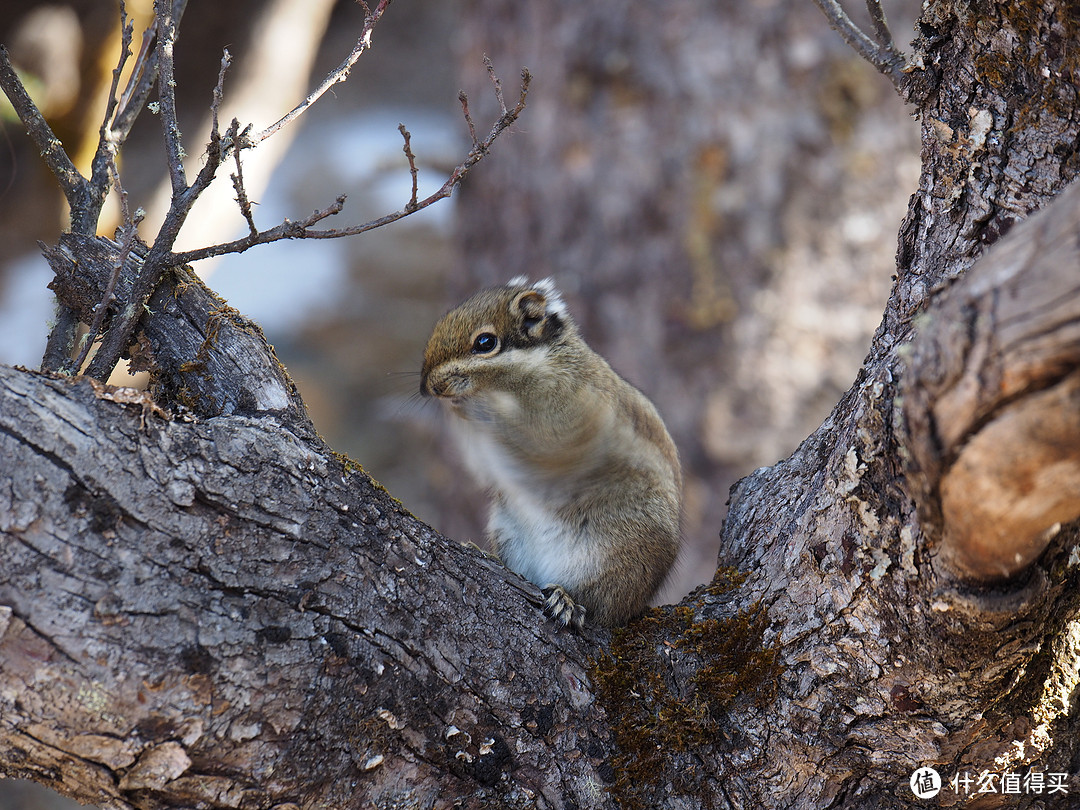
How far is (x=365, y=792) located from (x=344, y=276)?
8.88 meters

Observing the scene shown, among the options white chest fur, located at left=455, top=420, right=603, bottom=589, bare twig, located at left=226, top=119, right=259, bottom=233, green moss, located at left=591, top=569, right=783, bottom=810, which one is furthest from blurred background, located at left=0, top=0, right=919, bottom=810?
bare twig, located at left=226, top=119, right=259, bottom=233

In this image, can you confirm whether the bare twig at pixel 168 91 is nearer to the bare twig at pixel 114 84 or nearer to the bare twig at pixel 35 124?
the bare twig at pixel 114 84

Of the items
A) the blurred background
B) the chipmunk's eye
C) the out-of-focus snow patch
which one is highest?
the out-of-focus snow patch

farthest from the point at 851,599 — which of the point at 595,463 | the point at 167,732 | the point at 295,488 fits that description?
the point at 167,732

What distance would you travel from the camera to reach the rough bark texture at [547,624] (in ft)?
4.94

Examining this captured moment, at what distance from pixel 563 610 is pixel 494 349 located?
92 cm

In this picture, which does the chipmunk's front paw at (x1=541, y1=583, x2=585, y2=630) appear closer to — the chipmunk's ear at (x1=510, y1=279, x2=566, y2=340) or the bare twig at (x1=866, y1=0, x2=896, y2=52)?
the chipmunk's ear at (x1=510, y1=279, x2=566, y2=340)

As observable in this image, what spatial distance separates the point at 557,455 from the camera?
2.65 metres

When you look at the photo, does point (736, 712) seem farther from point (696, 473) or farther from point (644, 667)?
point (696, 473)

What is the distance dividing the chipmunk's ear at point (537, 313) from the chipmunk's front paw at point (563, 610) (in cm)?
94

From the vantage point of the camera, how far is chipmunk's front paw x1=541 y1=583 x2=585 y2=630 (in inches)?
88.2

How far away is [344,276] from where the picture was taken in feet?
33.5

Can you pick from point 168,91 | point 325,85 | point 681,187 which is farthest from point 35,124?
point 681,187

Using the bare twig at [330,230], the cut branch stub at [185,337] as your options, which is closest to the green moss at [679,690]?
the cut branch stub at [185,337]
